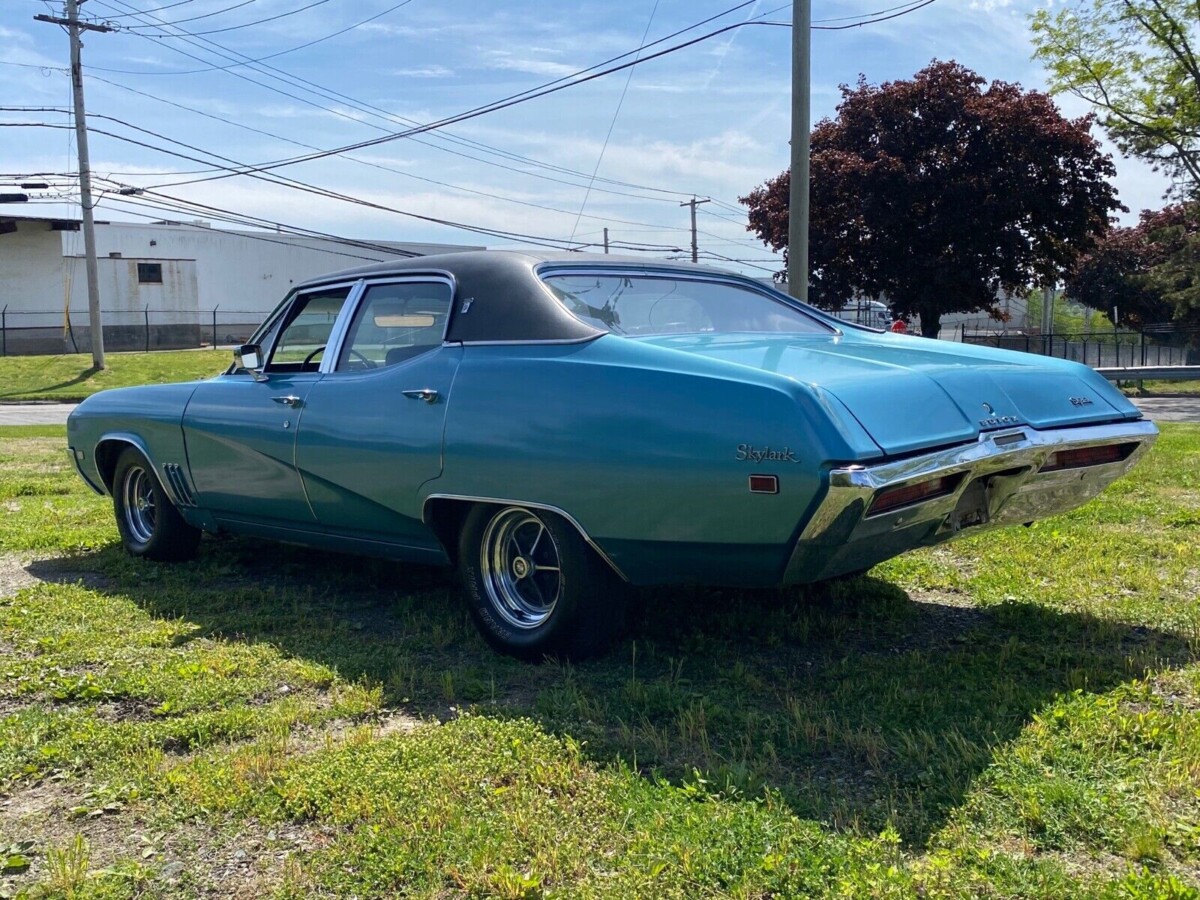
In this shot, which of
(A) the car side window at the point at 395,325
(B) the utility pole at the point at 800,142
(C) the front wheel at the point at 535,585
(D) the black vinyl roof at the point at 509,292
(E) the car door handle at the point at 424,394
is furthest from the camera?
(B) the utility pole at the point at 800,142

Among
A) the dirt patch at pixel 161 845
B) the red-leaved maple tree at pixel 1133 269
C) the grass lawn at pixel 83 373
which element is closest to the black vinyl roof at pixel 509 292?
the dirt patch at pixel 161 845

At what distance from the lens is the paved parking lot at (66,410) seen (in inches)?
713

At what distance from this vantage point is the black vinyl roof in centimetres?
415

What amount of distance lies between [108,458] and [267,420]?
1.89 m

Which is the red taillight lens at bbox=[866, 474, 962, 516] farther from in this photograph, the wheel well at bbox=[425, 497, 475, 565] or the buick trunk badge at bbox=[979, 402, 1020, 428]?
the wheel well at bbox=[425, 497, 475, 565]

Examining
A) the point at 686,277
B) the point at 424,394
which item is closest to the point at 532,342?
the point at 424,394

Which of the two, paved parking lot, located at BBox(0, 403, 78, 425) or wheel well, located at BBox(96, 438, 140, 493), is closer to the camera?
wheel well, located at BBox(96, 438, 140, 493)

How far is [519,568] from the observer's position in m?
4.28

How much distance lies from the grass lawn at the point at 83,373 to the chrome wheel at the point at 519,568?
24513 millimetres

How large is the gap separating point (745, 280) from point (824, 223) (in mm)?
21083

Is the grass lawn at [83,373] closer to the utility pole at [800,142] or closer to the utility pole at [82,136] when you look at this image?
the utility pole at [82,136]

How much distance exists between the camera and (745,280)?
17.4 ft

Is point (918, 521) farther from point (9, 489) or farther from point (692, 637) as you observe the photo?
point (9, 489)

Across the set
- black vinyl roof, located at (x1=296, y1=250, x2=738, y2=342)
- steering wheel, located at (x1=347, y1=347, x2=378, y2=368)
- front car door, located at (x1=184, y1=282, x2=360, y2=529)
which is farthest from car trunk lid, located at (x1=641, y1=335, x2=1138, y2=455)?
front car door, located at (x1=184, y1=282, x2=360, y2=529)
